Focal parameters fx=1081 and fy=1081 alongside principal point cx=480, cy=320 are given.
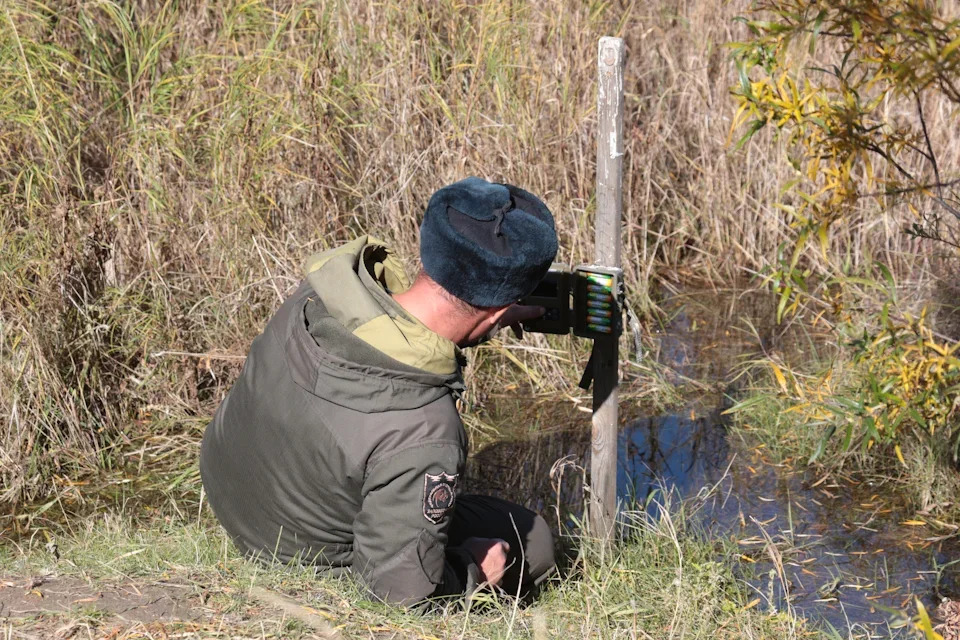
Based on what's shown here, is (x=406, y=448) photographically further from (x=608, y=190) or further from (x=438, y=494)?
(x=608, y=190)

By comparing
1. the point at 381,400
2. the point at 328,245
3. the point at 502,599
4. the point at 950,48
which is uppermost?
the point at 950,48

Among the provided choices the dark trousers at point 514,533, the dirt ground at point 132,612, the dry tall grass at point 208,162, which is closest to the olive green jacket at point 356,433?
the dirt ground at point 132,612

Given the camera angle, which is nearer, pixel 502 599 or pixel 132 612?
pixel 132 612

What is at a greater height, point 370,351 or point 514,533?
point 370,351

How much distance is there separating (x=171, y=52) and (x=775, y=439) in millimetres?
3467

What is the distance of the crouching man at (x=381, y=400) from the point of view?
2613mm

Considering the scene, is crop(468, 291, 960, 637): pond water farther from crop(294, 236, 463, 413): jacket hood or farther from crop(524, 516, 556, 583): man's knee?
crop(294, 236, 463, 413): jacket hood

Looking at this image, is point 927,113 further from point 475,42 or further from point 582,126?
point 475,42

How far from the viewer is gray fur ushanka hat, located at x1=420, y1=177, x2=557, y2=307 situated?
2660 millimetres

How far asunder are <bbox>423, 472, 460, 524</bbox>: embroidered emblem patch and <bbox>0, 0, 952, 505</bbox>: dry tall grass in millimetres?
2178

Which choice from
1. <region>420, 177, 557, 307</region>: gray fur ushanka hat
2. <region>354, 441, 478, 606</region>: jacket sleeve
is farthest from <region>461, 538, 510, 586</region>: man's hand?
<region>420, 177, 557, 307</region>: gray fur ushanka hat

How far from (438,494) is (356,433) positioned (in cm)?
25

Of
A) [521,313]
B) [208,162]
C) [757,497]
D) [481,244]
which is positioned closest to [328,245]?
[208,162]

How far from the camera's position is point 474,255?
8.68 ft
